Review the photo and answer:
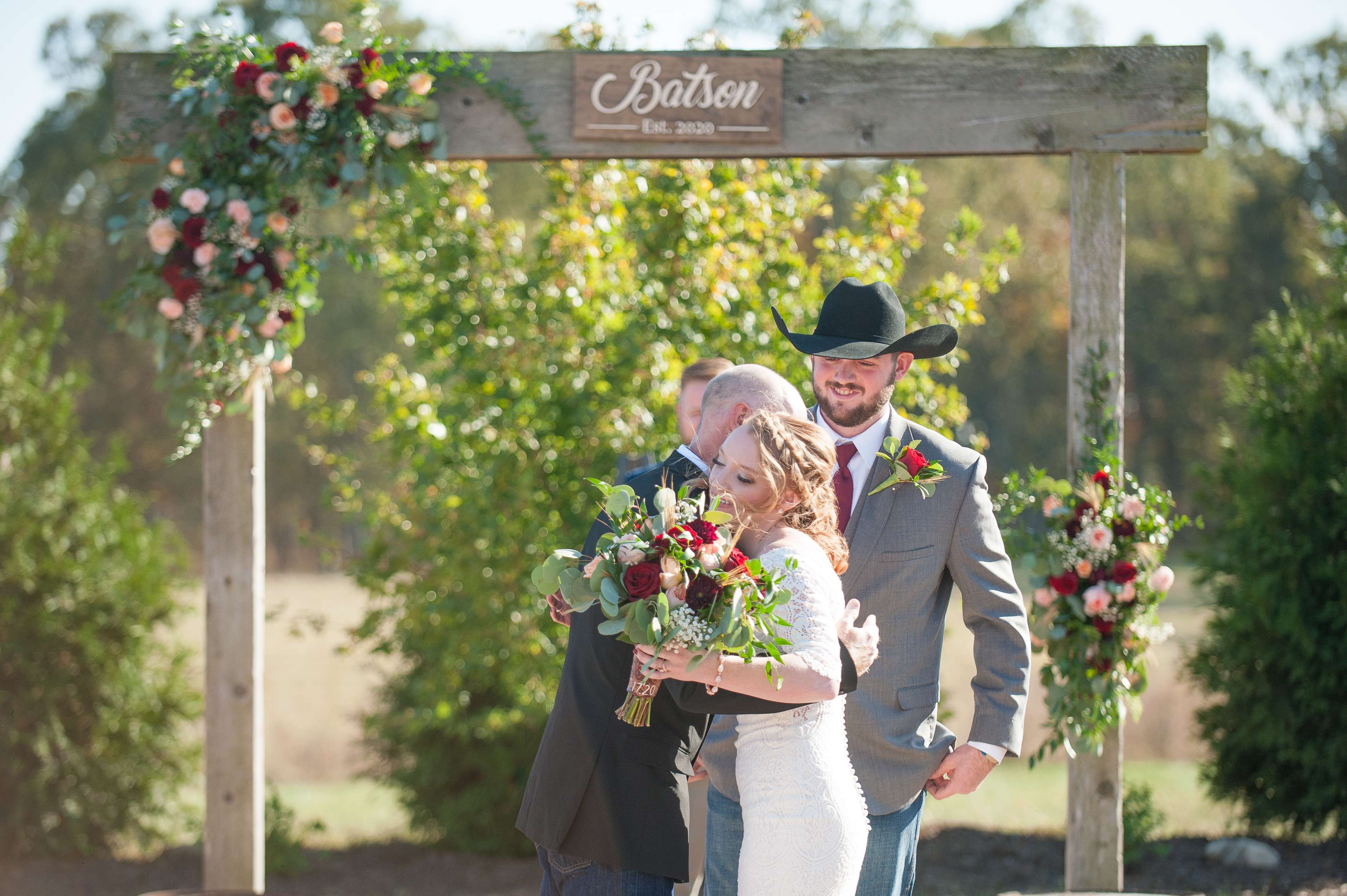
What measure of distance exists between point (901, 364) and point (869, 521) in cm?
44

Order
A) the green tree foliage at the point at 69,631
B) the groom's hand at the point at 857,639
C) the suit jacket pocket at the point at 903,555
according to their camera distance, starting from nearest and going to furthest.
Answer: the groom's hand at the point at 857,639 → the suit jacket pocket at the point at 903,555 → the green tree foliage at the point at 69,631

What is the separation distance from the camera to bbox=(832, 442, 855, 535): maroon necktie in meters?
2.56

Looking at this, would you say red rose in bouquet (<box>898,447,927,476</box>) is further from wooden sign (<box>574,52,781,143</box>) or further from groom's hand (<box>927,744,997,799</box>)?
wooden sign (<box>574,52,781,143</box>)

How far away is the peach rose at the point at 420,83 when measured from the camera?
352cm

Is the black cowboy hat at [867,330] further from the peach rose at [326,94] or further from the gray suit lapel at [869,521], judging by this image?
the peach rose at [326,94]

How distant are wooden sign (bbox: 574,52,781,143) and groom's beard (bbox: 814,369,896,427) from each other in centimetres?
129

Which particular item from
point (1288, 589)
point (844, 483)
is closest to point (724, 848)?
point (844, 483)

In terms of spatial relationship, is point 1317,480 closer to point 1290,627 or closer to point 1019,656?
point 1290,627

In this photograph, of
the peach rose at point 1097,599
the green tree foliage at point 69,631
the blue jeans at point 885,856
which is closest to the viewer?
the blue jeans at point 885,856

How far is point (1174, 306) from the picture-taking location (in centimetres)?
2448

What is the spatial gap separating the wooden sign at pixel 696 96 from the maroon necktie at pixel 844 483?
140 centimetres

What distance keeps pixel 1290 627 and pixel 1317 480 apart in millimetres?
620

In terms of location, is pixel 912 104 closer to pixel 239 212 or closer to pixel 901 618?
pixel 901 618

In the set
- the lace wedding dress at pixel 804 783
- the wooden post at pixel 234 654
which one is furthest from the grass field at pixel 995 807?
the lace wedding dress at pixel 804 783
